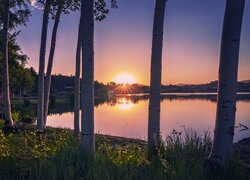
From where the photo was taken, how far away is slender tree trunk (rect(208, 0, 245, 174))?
5539mm

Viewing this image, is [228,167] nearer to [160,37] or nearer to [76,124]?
[160,37]

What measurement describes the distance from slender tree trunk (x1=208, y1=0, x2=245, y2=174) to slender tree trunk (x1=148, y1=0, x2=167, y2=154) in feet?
6.60

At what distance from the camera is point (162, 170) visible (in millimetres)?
5062

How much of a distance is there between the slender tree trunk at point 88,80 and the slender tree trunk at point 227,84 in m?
2.44

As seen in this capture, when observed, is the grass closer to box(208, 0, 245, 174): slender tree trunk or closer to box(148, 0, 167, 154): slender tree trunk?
box(208, 0, 245, 174): slender tree trunk

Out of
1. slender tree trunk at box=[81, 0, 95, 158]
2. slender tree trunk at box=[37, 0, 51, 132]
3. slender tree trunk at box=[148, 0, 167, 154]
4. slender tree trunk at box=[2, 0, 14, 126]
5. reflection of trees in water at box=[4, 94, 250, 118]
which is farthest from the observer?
reflection of trees in water at box=[4, 94, 250, 118]

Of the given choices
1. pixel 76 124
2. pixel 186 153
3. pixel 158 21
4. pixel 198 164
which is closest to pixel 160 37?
pixel 158 21

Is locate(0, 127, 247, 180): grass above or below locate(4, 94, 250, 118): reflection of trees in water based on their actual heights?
above

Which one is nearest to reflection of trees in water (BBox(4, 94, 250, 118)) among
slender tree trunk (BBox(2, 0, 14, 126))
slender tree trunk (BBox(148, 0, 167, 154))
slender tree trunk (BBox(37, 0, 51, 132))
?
slender tree trunk (BBox(2, 0, 14, 126))

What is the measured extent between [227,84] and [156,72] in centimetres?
237

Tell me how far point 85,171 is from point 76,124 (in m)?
7.32

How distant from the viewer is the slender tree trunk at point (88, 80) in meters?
6.53

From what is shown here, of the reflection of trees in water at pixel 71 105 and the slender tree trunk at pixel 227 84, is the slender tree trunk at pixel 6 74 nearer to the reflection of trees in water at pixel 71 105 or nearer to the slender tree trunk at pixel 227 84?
the slender tree trunk at pixel 227 84

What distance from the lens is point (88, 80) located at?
663 centimetres
